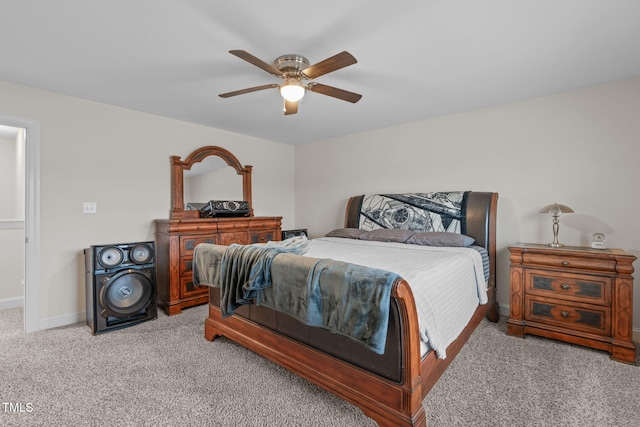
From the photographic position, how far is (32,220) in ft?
9.52

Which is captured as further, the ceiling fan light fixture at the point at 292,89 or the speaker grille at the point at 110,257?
the speaker grille at the point at 110,257

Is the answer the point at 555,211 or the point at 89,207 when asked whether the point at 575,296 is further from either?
the point at 89,207

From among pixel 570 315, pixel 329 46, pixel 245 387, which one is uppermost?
pixel 329 46

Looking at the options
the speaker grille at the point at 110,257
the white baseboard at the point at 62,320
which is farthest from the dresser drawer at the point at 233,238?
the white baseboard at the point at 62,320

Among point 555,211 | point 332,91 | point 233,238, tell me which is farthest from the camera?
point 233,238

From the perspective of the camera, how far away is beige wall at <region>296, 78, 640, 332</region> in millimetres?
2717

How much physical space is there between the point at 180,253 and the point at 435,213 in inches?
121

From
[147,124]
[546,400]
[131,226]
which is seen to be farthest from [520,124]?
[131,226]

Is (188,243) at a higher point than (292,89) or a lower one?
lower

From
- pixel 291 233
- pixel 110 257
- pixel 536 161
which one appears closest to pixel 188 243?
pixel 110 257

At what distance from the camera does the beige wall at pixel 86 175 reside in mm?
2961

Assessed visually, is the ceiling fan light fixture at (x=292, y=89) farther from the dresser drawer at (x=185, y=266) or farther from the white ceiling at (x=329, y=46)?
the dresser drawer at (x=185, y=266)

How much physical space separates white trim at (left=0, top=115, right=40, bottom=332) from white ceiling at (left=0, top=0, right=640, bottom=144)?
56 cm

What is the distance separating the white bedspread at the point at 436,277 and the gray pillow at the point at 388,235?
0.60 feet
